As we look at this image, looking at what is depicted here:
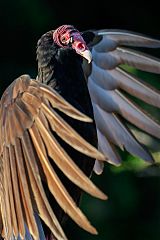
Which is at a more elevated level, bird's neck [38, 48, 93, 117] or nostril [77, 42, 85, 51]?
nostril [77, 42, 85, 51]

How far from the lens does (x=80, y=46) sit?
5625 mm

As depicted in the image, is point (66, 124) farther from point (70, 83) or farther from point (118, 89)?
point (118, 89)

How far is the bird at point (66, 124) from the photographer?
4.93 metres

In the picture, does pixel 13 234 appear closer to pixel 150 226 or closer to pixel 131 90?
pixel 131 90

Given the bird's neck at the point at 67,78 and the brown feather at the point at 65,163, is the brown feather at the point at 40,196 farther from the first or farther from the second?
the bird's neck at the point at 67,78

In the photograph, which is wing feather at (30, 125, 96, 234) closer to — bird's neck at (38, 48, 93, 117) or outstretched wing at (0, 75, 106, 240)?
outstretched wing at (0, 75, 106, 240)

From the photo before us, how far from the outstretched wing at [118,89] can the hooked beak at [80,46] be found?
1.43 ft

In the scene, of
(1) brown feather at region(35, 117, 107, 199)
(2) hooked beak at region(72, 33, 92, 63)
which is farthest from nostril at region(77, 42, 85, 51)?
(1) brown feather at region(35, 117, 107, 199)

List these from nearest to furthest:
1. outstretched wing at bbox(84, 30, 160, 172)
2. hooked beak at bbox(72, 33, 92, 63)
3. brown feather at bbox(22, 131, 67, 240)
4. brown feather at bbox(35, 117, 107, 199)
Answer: brown feather at bbox(35, 117, 107, 199) < brown feather at bbox(22, 131, 67, 240) < hooked beak at bbox(72, 33, 92, 63) < outstretched wing at bbox(84, 30, 160, 172)

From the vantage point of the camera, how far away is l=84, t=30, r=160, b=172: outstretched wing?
6074 millimetres

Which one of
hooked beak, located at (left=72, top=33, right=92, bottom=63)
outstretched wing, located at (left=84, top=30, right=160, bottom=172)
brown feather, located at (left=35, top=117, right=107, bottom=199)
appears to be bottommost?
outstretched wing, located at (left=84, top=30, right=160, bottom=172)

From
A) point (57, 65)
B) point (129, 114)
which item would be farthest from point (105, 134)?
point (57, 65)

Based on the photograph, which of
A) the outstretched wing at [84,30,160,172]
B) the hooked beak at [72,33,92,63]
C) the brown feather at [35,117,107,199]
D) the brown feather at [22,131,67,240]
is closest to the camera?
the brown feather at [35,117,107,199]

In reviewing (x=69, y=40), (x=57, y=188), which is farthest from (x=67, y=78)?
(x=57, y=188)
